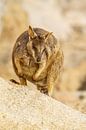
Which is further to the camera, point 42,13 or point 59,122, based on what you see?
point 42,13

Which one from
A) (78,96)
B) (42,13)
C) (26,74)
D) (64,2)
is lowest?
(26,74)

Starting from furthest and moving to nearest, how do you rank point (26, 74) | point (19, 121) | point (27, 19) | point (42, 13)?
point (42, 13)
point (27, 19)
point (26, 74)
point (19, 121)

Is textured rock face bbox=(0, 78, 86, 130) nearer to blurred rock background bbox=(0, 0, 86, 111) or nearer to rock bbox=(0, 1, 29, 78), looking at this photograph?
blurred rock background bbox=(0, 0, 86, 111)

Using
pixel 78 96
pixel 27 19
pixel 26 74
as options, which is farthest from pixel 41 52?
pixel 27 19

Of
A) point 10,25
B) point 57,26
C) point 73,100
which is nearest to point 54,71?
point 73,100

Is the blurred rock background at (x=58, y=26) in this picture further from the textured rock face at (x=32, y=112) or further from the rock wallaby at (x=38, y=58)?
the textured rock face at (x=32, y=112)

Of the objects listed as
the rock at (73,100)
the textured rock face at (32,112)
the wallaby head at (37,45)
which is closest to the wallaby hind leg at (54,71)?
the wallaby head at (37,45)

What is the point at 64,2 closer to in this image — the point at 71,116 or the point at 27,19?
the point at 27,19

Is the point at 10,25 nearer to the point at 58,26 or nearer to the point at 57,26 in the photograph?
the point at 57,26

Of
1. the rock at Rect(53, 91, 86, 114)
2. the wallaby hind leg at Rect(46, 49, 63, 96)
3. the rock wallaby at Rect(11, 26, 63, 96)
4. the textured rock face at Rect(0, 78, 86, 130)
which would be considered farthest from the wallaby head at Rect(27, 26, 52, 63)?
the rock at Rect(53, 91, 86, 114)
